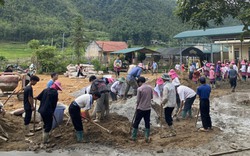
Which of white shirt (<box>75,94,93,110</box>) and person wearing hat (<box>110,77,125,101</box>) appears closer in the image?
white shirt (<box>75,94,93,110</box>)

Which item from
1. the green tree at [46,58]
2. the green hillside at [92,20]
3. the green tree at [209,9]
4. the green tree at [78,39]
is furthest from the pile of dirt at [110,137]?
the green hillside at [92,20]

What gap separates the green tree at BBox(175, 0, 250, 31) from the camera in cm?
1864

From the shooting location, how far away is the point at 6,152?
666cm

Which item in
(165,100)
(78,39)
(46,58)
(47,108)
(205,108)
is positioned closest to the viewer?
(47,108)

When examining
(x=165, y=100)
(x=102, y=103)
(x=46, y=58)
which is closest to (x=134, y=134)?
(x=165, y=100)

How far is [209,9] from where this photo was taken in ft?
61.3

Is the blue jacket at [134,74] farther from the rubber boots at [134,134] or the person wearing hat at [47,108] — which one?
the person wearing hat at [47,108]

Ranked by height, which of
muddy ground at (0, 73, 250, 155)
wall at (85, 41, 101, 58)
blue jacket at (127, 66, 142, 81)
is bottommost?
muddy ground at (0, 73, 250, 155)

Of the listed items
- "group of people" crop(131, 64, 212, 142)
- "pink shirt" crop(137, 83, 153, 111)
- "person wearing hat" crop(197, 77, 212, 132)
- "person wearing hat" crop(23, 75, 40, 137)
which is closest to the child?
"group of people" crop(131, 64, 212, 142)

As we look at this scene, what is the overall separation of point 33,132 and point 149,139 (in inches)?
118

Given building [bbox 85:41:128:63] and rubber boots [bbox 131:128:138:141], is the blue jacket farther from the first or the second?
building [bbox 85:41:128:63]

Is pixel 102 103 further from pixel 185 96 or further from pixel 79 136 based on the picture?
pixel 185 96

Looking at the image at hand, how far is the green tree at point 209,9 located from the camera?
18641 millimetres

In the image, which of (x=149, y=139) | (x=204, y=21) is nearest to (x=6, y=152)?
(x=149, y=139)
